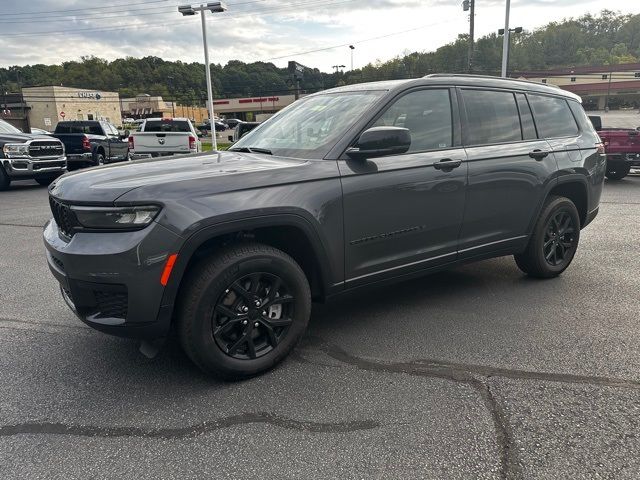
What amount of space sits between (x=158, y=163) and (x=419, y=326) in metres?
2.30

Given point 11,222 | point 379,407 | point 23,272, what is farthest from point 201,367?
point 11,222

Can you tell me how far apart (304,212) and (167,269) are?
905mm

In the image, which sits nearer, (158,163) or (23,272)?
(158,163)

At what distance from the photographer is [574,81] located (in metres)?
78.8

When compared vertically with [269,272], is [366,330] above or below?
below

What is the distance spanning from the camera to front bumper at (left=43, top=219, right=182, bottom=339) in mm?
2621

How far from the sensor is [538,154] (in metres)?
4.48

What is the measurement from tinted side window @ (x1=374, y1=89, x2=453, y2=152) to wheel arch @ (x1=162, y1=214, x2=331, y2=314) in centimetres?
109

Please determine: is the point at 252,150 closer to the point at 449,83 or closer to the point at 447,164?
the point at 447,164

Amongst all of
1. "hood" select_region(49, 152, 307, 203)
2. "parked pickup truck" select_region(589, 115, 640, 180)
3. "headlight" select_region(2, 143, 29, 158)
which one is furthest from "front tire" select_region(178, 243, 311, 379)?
"headlight" select_region(2, 143, 29, 158)

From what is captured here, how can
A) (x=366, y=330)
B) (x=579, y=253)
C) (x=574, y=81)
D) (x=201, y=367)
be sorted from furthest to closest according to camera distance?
(x=574, y=81) → (x=579, y=253) → (x=366, y=330) → (x=201, y=367)

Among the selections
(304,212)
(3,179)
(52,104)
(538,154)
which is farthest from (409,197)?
(52,104)

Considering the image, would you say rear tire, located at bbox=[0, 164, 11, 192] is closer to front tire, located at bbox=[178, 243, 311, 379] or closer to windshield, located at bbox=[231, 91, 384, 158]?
windshield, located at bbox=[231, 91, 384, 158]

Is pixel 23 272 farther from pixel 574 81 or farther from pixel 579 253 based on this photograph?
pixel 574 81
